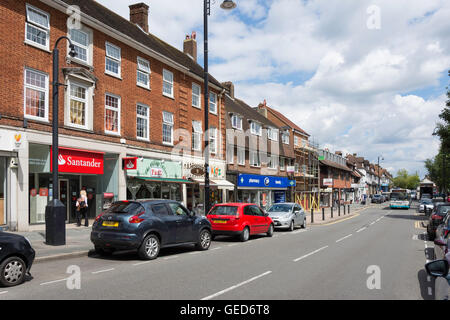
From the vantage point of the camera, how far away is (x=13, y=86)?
14.7 meters

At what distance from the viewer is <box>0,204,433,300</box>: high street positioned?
6780 millimetres

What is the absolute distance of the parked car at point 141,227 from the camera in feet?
33.6

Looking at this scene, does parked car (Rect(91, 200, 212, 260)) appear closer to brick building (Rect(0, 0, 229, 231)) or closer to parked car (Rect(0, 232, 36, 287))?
parked car (Rect(0, 232, 36, 287))

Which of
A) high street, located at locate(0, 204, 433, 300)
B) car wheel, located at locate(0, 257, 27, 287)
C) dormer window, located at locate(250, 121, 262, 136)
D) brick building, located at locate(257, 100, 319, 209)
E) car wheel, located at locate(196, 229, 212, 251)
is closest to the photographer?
high street, located at locate(0, 204, 433, 300)

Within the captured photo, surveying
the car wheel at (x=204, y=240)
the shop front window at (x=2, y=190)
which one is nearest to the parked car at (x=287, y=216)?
the car wheel at (x=204, y=240)

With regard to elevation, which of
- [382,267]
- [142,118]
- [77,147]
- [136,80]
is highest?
[136,80]

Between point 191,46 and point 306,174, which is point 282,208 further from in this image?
point 306,174

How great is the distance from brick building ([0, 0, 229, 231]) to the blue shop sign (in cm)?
649

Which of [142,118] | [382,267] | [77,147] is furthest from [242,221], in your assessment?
[142,118]

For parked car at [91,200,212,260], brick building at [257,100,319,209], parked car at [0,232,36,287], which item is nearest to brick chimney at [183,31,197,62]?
brick building at [257,100,319,209]

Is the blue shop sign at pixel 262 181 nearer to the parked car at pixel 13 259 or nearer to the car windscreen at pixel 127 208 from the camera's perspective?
the car windscreen at pixel 127 208
